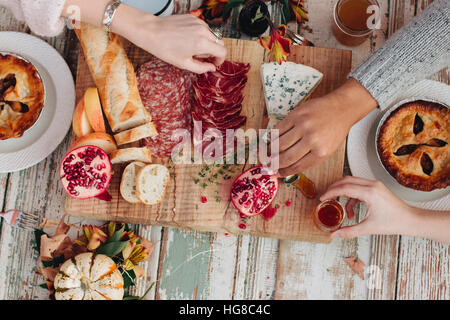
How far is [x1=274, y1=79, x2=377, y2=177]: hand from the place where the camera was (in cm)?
97

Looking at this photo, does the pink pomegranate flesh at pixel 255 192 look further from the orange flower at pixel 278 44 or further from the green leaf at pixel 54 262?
the green leaf at pixel 54 262

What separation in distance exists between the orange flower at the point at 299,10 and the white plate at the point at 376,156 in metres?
0.40

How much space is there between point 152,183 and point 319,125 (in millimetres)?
510

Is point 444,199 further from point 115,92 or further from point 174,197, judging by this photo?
point 115,92

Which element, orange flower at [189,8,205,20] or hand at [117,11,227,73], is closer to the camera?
hand at [117,11,227,73]

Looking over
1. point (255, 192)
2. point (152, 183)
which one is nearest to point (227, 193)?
point (255, 192)

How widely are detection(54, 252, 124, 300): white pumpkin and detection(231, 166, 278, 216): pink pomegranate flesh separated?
0.44 m

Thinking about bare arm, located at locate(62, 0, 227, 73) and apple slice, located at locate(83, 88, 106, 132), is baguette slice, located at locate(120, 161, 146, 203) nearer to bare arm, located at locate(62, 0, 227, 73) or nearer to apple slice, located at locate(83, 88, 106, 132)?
apple slice, located at locate(83, 88, 106, 132)

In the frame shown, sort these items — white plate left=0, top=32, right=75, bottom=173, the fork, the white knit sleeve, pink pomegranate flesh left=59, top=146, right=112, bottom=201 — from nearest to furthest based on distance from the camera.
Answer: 1. the white knit sleeve
2. pink pomegranate flesh left=59, top=146, right=112, bottom=201
3. white plate left=0, top=32, right=75, bottom=173
4. the fork

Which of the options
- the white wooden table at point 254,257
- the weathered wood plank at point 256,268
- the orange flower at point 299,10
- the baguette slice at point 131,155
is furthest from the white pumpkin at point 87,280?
the orange flower at point 299,10

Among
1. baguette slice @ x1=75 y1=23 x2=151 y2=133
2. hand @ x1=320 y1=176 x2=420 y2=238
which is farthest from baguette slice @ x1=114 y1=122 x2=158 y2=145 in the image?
hand @ x1=320 y1=176 x2=420 y2=238

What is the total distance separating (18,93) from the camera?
1.08m

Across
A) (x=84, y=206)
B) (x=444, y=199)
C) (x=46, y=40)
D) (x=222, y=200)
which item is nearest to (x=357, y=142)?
(x=444, y=199)
